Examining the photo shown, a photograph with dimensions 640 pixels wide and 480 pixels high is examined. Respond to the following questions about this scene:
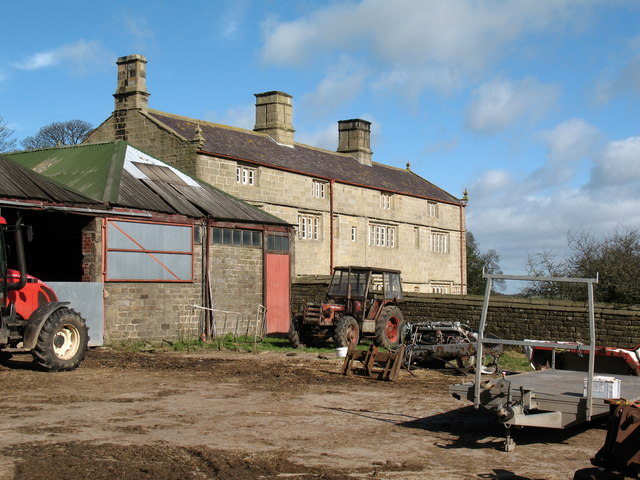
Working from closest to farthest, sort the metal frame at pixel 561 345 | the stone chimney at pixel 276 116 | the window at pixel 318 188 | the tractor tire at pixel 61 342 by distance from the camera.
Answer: the metal frame at pixel 561 345
the tractor tire at pixel 61 342
the window at pixel 318 188
the stone chimney at pixel 276 116

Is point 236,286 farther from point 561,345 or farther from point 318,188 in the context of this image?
point 561,345

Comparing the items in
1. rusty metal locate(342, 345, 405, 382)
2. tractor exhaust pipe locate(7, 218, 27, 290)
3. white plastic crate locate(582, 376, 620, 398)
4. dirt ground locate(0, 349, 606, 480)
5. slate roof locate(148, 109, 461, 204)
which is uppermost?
slate roof locate(148, 109, 461, 204)

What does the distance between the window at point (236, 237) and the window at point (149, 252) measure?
4.09ft

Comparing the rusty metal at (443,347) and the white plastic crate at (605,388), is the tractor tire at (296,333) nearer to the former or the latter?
the rusty metal at (443,347)

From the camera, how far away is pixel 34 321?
14.7 meters

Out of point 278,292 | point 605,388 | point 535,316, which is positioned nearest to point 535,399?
point 605,388

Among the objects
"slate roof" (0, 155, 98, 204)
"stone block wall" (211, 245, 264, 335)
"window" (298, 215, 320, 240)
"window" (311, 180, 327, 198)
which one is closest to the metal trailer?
"slate roof" (0, 155, 98, 204)

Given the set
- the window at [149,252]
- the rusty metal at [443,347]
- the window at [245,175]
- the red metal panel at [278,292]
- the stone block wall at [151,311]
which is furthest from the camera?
the window at [245,175]

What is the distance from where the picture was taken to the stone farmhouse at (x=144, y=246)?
21562 millimetres

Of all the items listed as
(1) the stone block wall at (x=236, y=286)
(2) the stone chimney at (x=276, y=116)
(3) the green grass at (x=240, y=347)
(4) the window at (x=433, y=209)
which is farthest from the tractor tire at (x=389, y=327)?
(4) the window at (x=433, y=209)

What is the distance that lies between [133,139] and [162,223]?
12556 mm

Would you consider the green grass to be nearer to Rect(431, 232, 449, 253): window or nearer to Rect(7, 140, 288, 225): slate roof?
Rect(7, 140, 288, 225): slate roof

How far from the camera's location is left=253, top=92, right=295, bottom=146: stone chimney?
137ft

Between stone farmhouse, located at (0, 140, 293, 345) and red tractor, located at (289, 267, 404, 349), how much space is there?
3079 millimetres
